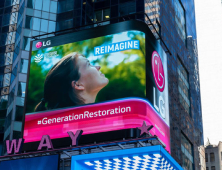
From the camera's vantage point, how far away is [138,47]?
1809 inches

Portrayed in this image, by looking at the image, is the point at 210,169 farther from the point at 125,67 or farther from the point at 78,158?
the point at 78,158

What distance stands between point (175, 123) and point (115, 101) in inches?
1115

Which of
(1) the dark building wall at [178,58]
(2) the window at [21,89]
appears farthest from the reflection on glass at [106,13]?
(2) the window at [21,89]

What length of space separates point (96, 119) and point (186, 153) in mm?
35322

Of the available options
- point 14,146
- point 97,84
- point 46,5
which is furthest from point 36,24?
point 14,146

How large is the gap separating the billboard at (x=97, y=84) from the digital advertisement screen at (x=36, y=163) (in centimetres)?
701

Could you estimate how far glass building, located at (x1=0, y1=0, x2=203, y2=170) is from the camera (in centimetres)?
6331

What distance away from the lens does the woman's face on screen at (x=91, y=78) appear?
45.2 meters

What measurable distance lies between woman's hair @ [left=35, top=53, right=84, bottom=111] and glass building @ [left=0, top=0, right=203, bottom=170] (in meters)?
14.1

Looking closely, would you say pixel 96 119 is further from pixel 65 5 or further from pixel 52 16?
pixel 65 5

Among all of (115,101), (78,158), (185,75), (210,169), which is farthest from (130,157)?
(210,169)

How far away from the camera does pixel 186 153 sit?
245ft

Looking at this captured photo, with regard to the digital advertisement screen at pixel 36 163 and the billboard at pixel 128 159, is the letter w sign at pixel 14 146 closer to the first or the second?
the digital advertisement screen at pixel 36 163

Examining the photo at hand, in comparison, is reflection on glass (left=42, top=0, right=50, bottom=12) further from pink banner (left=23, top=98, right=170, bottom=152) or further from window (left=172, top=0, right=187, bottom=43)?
pink banner (left=23, top=98, right=170, bottom=152)
